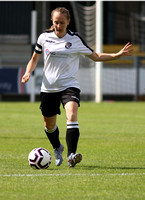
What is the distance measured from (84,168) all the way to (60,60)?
1473 mm

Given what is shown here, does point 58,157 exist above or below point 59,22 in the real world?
below

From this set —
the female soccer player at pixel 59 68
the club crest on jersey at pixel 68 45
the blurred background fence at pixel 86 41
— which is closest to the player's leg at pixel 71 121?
the female soccer player at pixel 59 68

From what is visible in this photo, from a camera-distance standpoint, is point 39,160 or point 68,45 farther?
point 68,45

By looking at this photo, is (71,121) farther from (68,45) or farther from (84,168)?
(68,45)

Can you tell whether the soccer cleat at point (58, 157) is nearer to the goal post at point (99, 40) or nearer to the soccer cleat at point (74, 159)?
the soccer cleat at point (74, 159)

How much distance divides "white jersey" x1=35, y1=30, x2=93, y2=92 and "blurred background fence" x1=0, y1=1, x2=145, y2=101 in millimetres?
16837

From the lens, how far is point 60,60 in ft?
23.6

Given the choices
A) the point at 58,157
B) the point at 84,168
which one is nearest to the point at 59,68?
the point at 58,157

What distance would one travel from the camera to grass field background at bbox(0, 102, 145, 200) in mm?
5340

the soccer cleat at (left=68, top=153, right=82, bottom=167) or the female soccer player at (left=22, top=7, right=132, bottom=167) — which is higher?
the female soccer player at (left=22, top=7, right=132, bottom=167)

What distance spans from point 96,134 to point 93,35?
14248mm

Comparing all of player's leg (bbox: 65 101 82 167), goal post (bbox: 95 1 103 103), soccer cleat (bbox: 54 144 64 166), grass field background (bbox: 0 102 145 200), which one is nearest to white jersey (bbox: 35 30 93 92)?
player's leg (bbox: 65 101 82 167)

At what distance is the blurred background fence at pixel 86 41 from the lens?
25.4 meters

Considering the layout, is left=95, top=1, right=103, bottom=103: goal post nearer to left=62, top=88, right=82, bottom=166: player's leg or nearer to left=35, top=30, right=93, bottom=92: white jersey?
left=35, top=30, right=93, bottom=92: white jersey
